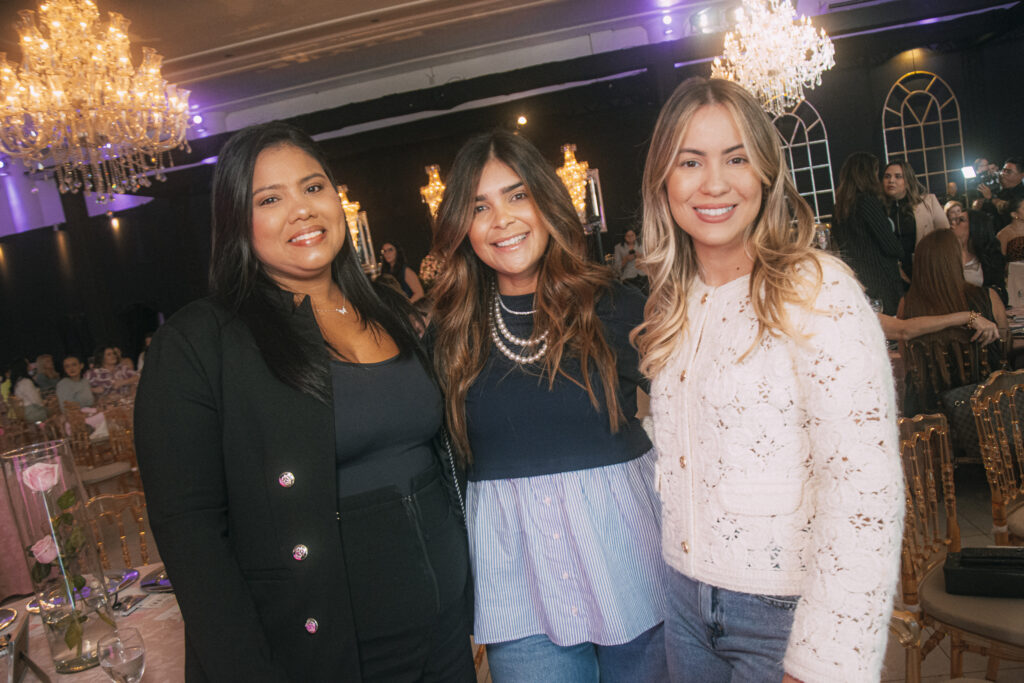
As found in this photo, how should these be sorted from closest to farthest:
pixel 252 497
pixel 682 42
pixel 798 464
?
pixel 798 464
pixel 252 497
pixel 682 42

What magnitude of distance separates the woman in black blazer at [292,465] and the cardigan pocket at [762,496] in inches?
26.1

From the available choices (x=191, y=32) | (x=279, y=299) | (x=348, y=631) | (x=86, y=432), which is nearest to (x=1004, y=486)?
(x=348, y=631)

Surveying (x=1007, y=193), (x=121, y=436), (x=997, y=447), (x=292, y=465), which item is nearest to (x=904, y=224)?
(x=1007, y=193)

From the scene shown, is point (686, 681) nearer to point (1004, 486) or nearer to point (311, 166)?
point (311, 166)

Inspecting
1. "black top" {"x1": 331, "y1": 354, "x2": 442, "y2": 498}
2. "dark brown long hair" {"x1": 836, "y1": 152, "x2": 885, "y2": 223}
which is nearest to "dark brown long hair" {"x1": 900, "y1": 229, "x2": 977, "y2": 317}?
"dark brown long hair" {"x1": 836, "y1": 152, "x2": 885, "y2": 223}

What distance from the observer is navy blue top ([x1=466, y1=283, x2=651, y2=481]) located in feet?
5.80

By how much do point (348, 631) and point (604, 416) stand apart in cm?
75

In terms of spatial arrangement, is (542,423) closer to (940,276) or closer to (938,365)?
(938,365)

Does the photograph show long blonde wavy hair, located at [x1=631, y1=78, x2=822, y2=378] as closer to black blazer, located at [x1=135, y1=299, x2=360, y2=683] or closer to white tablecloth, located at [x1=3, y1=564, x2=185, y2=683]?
black blazer, located at [x1=135, y1=299, x2=360, y2=683]

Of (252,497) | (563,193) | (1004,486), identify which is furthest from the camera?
(1004,486)

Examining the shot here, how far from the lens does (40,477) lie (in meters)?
1.46

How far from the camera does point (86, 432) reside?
6.66m

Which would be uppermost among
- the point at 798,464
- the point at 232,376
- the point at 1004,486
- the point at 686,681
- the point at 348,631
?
the point at 232,376

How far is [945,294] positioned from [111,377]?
917cm
